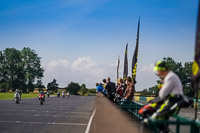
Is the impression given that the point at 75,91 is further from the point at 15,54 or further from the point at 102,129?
the point at 102,129

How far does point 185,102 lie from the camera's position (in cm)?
448

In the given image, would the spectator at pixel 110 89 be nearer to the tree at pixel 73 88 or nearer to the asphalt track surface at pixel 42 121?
the asphalt track surface at pixel 42 121

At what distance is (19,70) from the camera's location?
11800 cm

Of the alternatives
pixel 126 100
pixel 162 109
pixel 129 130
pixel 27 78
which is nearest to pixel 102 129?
pixel 129 130

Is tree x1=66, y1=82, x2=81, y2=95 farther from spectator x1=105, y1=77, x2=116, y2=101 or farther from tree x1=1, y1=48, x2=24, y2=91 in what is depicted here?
spectator x1=105, y1=77, x2=116, y2=101

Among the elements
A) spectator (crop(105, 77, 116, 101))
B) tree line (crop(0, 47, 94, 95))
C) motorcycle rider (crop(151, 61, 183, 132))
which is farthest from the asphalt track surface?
tree line (crop(0, 47, 94, 95))

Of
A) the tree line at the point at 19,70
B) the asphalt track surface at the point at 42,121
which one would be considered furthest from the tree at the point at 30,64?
the asphalt track surface at the point at 42,121

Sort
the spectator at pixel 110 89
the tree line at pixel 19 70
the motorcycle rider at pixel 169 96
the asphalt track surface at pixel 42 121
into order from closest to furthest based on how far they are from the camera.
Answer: the motorcycle rider at pixel 169 96, the asphalt track surface at pixel 42 121, the spectator at pixel 110 89, the tree line at pixel 19 70

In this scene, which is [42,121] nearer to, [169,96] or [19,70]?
[169,96]

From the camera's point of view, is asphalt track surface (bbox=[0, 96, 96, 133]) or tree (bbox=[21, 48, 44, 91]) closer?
asphalt track surface (bbox=[0, 96, 96, 133])

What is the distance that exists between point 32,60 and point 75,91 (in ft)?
73.5

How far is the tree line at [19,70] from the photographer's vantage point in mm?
118000

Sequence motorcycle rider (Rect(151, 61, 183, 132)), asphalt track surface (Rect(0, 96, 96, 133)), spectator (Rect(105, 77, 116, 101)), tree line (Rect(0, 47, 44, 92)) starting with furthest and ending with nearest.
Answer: tree line (Rect(0, 47, 44, 92))
spectator (Rect(105, 77, 116, 101))
asphalt track surface (Rect(0, 96, 96, 133))
motorcycle rider (Rect(151, 61, 183, 132))

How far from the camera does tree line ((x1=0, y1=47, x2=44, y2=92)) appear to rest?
118 meters
